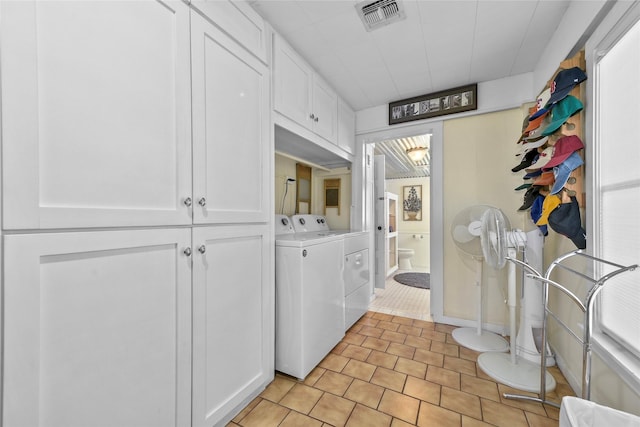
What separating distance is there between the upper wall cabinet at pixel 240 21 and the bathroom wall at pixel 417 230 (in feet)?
16.0

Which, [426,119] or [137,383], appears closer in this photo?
[137,383]

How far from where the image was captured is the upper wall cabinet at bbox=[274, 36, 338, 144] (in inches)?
67.7

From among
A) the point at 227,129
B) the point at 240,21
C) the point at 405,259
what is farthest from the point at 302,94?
the point at 405,259

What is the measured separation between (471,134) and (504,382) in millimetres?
1981

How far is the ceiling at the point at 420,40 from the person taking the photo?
1.54 metres

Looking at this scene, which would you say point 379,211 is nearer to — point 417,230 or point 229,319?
point 417,230

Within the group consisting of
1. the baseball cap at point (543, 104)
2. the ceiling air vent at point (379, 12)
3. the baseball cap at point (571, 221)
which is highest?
the ceiling air vent at point (379, 12)

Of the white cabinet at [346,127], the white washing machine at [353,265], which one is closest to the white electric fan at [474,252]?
the white washing machine at [353,265]

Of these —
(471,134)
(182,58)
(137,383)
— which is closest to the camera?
(137,383)

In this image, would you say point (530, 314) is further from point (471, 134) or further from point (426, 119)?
point (426, 119)

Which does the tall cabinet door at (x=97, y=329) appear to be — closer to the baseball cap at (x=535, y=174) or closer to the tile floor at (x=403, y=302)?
the baseball cap at (x=535, y=174)

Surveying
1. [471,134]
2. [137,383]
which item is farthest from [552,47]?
[137,383]

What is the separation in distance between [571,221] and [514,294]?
29.0 inches

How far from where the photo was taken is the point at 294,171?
2.81 meters
